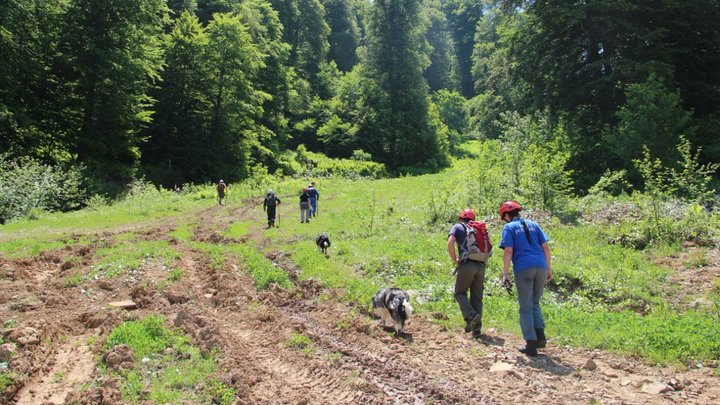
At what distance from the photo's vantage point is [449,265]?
12.6 meters

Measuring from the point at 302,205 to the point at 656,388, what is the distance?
17158mm

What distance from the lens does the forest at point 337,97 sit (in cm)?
2316

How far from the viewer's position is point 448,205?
763 inches

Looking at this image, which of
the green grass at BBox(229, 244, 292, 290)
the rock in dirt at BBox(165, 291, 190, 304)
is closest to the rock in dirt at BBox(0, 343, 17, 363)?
the rock in dirt at BBox(165, 291, 190, 304)

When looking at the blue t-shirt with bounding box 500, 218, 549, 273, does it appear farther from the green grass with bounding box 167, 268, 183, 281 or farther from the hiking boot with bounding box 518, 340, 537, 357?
the green grass with bounding box 167, 268, 183, 281

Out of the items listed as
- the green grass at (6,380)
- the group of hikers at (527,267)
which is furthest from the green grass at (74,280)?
the group of hikers at (527,267)

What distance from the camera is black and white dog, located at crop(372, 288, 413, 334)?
324 inches

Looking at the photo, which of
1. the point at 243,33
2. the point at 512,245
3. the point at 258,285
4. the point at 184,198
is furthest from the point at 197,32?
the point at 512,245

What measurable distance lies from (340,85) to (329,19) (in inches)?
1145

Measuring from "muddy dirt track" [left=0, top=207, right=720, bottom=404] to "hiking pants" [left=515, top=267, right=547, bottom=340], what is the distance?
1.49ft

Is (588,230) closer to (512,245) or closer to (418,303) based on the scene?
(418,303)

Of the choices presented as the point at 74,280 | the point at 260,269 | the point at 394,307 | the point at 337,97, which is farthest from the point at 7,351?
the point at 337,97

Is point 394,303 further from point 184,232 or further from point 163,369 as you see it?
point 184,232

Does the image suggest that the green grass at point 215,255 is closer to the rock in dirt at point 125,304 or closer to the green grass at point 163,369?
the rock in dirt at point 125,304
